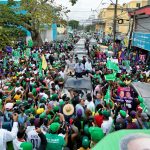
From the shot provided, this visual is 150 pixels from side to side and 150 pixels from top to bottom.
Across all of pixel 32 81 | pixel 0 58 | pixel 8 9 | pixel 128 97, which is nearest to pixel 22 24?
pixel 8 9

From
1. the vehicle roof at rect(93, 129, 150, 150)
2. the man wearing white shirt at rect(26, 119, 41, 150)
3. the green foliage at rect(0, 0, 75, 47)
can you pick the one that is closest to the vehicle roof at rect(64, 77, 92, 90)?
the man wearing white shirt at rect(26, 119, 41, 150)

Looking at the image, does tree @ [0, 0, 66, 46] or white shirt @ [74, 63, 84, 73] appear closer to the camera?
white shirt @ [74, 63, 84, 73]

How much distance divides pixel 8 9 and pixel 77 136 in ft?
70.5

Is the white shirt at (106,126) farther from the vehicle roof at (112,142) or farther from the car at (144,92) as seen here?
the vehicle roof at (112,142)

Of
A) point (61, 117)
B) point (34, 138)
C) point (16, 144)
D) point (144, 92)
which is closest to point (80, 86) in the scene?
point (144, 92)

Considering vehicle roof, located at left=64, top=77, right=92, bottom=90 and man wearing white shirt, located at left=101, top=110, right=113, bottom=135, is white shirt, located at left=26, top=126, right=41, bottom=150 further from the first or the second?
vehicle roof, located at left=64, top=77, right=92, bottom=90

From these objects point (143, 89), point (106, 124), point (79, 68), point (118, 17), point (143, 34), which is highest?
point (118, 17)

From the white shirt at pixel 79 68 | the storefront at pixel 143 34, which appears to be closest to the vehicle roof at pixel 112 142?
the white shirt at pixel 79 68

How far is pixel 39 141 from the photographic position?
18.5 feet

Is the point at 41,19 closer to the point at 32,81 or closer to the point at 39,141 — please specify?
the point at 32,81

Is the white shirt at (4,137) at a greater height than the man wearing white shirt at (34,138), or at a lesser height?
greater

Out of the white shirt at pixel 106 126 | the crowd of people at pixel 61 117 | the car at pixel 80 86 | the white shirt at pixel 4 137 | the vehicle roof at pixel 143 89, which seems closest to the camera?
the white shirt at pixel 4 137

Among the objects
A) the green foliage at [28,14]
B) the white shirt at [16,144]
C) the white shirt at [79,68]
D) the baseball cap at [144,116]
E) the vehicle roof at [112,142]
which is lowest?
the white shirt at [79,68]

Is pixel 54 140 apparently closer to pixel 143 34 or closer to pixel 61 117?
pixel 61 117
